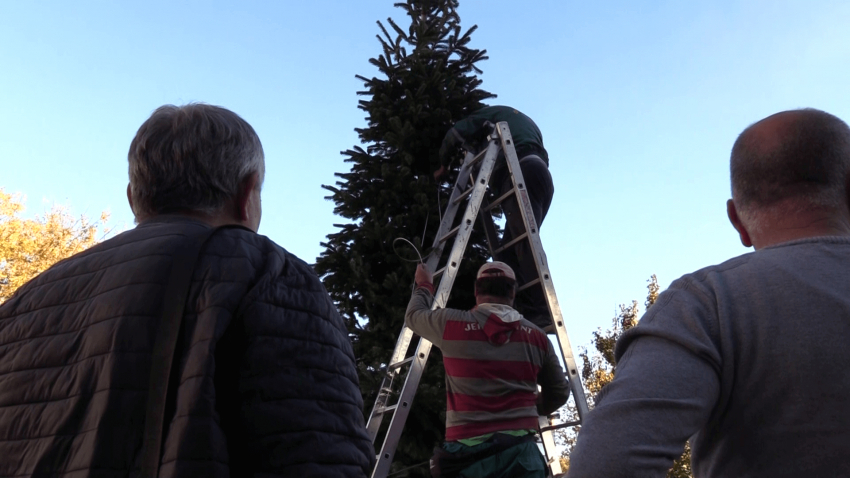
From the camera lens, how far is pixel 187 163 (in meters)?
2.08

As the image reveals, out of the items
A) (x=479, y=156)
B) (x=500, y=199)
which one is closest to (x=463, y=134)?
(x=479, y=156)

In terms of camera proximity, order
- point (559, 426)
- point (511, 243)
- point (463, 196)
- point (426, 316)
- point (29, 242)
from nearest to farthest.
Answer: point (426, 316)
point (559, 426)
point (511, 243)
point (463, 196)
point (29, 242)

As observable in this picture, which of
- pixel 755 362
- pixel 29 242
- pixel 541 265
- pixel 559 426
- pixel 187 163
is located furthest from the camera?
pixel 29 242

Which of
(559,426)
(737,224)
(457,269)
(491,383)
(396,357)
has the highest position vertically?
(457,269)

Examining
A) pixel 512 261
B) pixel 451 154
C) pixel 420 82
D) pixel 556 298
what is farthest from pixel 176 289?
pixel 420 82

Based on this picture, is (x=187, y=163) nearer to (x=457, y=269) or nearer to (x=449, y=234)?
(x=457, y=269)

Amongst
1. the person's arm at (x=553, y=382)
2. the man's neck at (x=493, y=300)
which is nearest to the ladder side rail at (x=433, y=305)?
the man's neck at (x=493, y=300)

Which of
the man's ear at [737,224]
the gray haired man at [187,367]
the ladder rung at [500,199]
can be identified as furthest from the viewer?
the ladder rung at [500,199]

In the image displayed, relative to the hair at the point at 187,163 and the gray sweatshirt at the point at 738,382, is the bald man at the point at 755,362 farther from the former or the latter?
the hair at the point at 187,163

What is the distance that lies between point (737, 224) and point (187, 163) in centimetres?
149

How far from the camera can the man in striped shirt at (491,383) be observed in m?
4.33

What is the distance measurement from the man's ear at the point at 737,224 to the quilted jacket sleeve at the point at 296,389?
1.06 m

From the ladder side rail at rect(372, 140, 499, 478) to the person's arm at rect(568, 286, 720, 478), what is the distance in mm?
3829

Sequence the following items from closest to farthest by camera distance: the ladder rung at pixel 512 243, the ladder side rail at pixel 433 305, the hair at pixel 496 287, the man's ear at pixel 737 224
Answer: the man's ear at pixel 737 224 → the hair at pixel 496 287 → the ladder side rail at pixel 433 305 → the ladder rung at pixel 512 243
